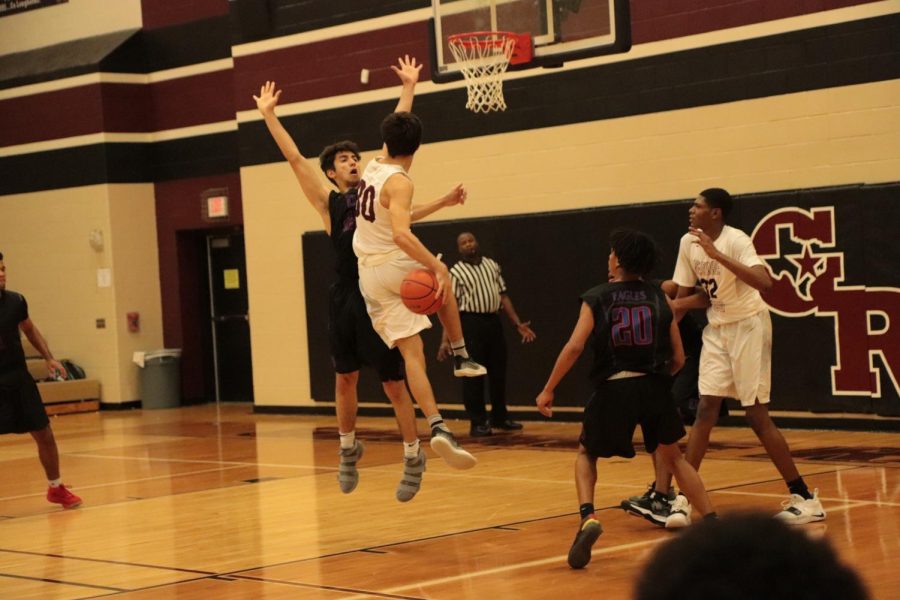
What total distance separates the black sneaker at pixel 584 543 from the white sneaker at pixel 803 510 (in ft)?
5.28

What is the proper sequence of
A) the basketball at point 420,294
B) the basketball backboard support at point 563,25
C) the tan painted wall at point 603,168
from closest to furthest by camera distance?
the basketball at point 420,294
the basketball backboard support at point 563,25
the tan painted wall at point 603,168

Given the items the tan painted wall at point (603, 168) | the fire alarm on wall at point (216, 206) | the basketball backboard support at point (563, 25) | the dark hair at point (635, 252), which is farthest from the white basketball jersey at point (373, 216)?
the fire alarm on wall at point (216, 206)

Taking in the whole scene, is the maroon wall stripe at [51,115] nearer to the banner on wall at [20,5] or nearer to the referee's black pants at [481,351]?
the banner on wall at [20,5]

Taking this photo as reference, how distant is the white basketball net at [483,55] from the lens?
1280 cm

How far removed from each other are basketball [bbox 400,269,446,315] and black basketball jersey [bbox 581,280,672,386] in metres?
0.95

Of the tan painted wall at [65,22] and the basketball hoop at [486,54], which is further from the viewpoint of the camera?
the tan painted wall at [65,22]

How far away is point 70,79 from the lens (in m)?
20.8

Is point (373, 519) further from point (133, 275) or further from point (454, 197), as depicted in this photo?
point (133, 275)

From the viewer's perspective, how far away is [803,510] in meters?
7.78

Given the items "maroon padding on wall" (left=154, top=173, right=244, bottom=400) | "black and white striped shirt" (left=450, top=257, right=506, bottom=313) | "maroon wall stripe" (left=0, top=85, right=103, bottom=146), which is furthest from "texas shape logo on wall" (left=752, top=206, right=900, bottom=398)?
"maroon wall stripe" (left=0, top=85, right=103, bottom=146)

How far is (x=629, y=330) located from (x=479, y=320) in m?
6.89

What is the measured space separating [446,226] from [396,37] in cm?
254

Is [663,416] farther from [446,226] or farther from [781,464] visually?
[446,226]

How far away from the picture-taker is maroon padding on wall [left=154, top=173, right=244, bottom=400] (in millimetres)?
20797
